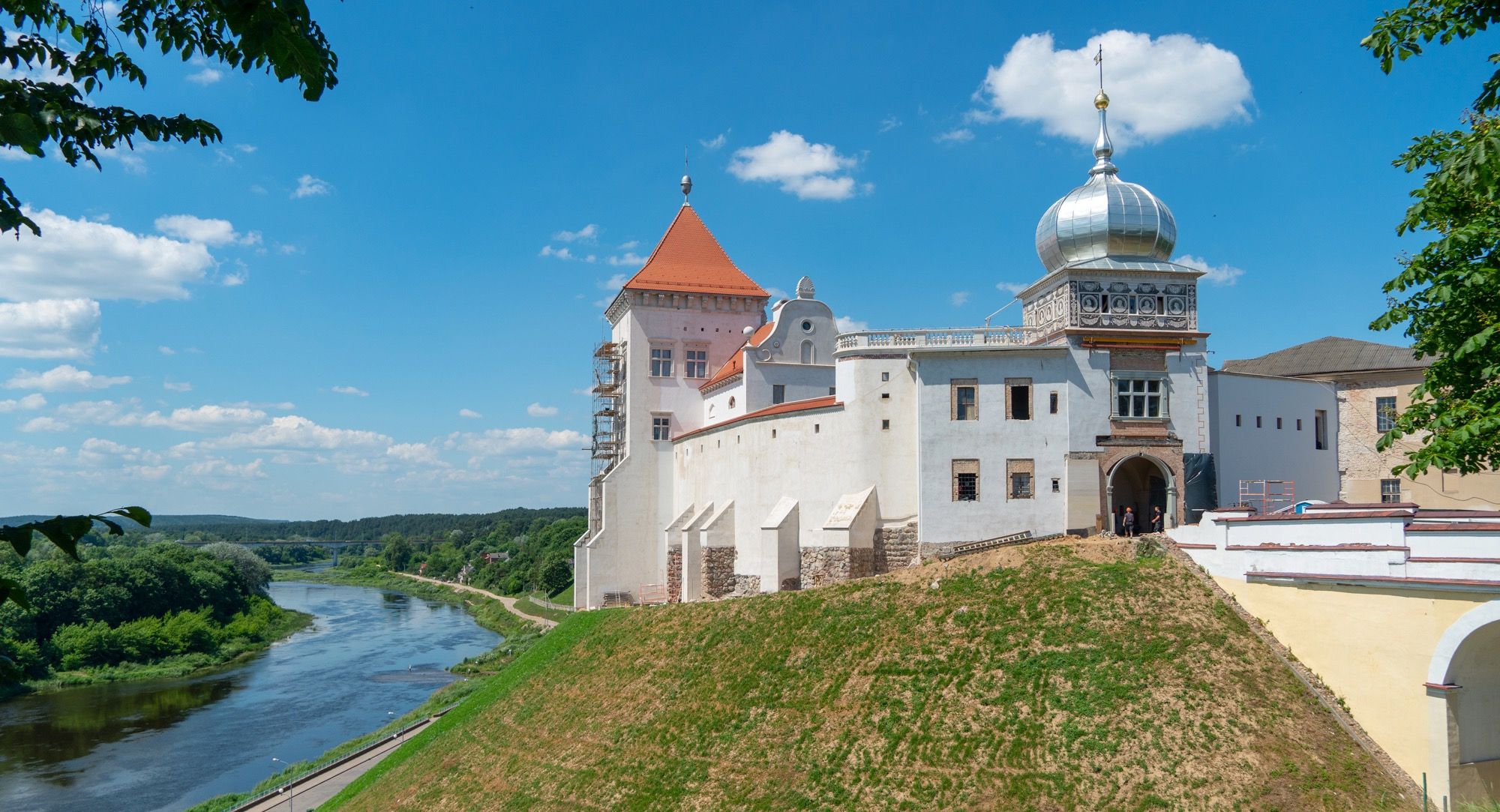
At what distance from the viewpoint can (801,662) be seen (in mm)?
26078

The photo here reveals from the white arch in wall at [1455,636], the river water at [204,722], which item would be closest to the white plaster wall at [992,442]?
the white arch in wall at [1455,636]

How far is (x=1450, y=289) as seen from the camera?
45.8ft

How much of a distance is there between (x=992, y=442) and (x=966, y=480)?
4.83ft

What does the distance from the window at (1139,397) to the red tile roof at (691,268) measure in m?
21.8

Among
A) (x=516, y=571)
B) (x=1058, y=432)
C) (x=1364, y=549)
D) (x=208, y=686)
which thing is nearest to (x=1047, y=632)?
(x=1364, y=549)

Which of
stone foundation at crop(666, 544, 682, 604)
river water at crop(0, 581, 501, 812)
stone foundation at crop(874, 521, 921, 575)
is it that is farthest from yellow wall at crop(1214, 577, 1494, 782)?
river water at crop(0, 581, 501, 812)

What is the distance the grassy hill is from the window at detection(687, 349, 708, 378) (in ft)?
59.2

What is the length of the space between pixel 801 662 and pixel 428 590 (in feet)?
363

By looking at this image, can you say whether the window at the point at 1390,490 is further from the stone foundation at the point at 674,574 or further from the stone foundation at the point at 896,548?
the stone foundation at the point at 674,574

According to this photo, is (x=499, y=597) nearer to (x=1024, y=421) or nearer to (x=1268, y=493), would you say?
(x=1024, y=421)

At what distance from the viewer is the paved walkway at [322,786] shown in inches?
1237

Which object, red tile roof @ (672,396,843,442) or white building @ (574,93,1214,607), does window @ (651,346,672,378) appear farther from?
white building @ (574,93,1214,607)

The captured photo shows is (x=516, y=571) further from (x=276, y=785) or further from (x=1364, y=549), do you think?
(x=1364, y=549)

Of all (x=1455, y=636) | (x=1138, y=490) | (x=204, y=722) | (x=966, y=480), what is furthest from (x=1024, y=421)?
(x=204, y=722)
